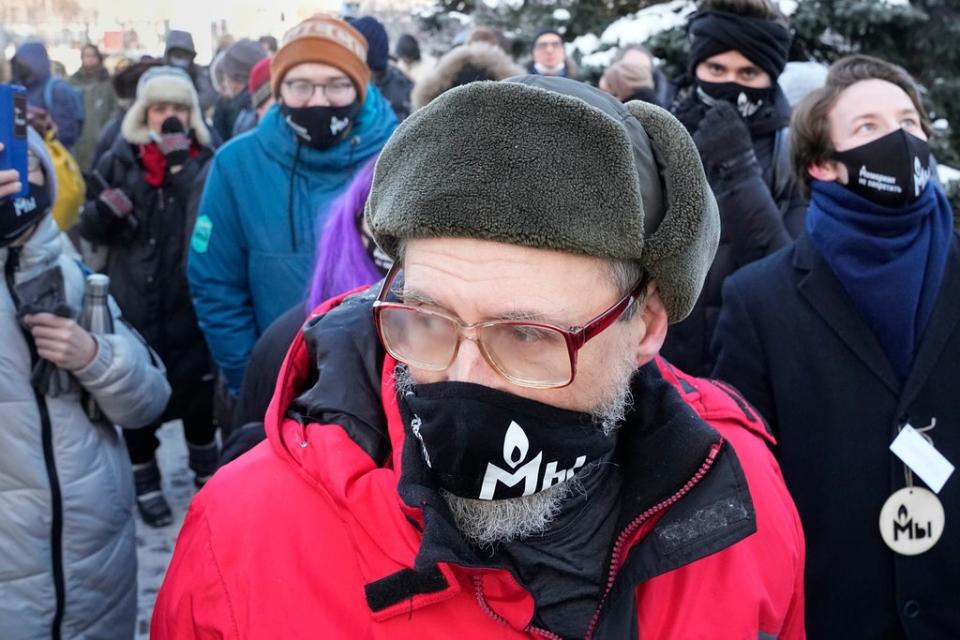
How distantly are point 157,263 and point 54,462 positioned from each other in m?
2.40

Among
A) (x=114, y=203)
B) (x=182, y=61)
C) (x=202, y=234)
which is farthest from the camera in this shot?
(x=182, y=61)

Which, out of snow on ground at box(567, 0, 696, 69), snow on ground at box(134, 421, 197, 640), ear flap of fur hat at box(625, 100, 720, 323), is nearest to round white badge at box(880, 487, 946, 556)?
→ ear flap of fur hat at box(625, 100, 720, 323)

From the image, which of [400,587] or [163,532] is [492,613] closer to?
[400,587]

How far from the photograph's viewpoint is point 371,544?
1.38m

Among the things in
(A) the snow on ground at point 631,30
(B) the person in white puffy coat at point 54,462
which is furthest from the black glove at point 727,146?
(A) the snow on ground at point 631,30

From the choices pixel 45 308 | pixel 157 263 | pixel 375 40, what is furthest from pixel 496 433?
pixel 375 40

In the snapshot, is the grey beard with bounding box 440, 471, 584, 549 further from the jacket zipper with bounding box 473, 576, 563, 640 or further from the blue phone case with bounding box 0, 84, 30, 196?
the blue phone case with bounding box 0, 84, 30, 196

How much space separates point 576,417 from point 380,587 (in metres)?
0.39

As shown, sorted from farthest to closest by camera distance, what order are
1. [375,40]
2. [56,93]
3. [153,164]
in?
[56,93]
[375,40]
[153,164]

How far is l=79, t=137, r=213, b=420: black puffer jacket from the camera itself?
4562 millimetres

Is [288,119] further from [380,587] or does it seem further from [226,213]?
[380,587]

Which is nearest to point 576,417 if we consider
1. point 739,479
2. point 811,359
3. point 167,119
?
point 739,479

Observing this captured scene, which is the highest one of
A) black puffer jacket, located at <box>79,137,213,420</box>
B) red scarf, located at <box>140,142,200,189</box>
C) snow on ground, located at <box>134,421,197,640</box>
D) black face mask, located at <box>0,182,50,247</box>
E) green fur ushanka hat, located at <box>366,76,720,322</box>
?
green fur ushanka hat, located at <box>366,76,720,322</box>

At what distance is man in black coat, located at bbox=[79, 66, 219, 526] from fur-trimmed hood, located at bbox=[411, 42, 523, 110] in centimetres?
201
